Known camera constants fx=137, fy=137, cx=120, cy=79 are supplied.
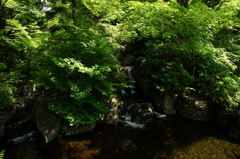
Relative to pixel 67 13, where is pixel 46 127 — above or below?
below

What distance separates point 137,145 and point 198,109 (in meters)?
4.74

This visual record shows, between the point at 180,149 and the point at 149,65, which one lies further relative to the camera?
the point at 149,65

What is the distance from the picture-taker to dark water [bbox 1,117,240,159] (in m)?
5.50

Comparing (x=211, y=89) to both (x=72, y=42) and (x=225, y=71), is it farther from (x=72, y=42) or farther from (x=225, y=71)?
(x=72, y=42)

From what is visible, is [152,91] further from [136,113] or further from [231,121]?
[231,121]

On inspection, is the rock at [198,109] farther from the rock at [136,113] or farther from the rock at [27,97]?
the rock at [27,97]

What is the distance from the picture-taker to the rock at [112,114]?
7.75m

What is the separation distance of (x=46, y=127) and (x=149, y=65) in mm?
7904

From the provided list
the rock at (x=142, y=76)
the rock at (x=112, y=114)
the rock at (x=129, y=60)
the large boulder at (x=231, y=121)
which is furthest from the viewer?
the rock at (x=129, y=60)

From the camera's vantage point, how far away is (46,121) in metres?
6.31

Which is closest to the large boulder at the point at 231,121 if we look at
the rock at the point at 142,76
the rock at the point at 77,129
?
the rock at the point at 142,76

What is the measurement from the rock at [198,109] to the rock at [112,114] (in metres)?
4.32

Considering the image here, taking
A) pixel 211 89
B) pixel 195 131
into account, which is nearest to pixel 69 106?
pixel 195 131

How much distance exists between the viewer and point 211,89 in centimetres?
813
